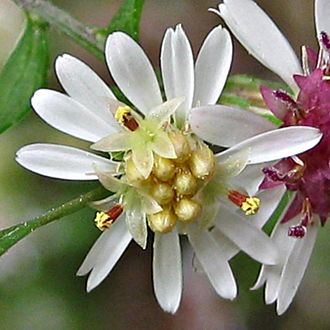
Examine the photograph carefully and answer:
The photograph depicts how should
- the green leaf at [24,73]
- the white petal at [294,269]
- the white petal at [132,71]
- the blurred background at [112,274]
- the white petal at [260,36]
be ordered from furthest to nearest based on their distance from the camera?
the blurred background at [112,274] → the green leaf at [24,73] → the white petal at [294,269] → the white petal at [260,36] → the white petal at [132,71]

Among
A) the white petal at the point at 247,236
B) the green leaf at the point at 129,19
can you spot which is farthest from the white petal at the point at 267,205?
the green leaf at the point at 129,19

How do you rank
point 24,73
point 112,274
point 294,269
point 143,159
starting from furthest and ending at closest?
point 112,274
point 24,73
point 294,269
point 143,159

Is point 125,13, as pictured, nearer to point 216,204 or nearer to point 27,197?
point 216,204

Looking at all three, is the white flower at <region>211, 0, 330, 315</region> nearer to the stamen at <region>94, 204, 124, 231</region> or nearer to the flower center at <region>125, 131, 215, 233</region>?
the flower center at <region>125, 131, 215, 233</region>

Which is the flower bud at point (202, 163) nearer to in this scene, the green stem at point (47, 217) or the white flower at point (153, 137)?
the white flower at point (153, 137)

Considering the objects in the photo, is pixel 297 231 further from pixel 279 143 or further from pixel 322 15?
A: pixel 322 15

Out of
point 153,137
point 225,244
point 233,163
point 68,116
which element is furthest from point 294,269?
point 68,116

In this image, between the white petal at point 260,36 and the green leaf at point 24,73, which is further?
the green leaf at point 24,73
